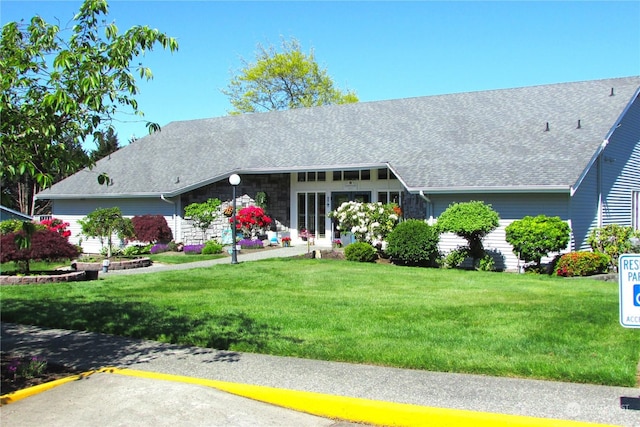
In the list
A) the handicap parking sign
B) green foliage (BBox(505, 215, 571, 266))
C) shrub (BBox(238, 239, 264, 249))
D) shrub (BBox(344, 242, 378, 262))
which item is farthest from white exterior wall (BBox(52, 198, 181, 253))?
the handicap parking sign

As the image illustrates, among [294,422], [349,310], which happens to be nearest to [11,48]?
[294,422]

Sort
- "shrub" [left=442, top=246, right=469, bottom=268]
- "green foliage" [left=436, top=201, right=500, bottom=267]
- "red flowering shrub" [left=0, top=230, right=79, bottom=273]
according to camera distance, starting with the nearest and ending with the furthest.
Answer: "red flowering shrub" [left=0, top=230, right=79, bottom=273] → "green foliage" [left=436, top=201, right=500, bottom=267] → "shrub" [left=442, top=246, right=469, bottom=268]

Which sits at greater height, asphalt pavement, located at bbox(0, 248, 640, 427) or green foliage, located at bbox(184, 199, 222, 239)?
green foliage, located at bbox(184, 199, 222, 239)

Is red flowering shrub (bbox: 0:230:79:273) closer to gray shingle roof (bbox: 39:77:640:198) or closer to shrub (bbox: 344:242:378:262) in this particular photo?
gray shingle roof (bbox: 39:77:640:198)

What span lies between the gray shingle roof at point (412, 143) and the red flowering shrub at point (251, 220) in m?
1.59

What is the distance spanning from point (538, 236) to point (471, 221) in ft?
6.11

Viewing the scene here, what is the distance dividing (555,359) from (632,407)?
1.57m

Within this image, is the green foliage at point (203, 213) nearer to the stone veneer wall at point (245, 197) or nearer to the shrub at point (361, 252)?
the stone veneer wall at point (245, 197)

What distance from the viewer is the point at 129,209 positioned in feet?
88.0

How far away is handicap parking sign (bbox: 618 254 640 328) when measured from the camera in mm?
5262

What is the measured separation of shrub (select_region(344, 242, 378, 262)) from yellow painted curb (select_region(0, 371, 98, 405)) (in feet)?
45.2

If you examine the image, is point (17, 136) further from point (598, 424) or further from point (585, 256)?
point (585, 256)

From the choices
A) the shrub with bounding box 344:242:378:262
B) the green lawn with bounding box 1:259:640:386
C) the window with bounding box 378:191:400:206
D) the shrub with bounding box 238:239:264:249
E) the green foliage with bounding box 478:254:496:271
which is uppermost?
the window with bounding box 378:191:400:206

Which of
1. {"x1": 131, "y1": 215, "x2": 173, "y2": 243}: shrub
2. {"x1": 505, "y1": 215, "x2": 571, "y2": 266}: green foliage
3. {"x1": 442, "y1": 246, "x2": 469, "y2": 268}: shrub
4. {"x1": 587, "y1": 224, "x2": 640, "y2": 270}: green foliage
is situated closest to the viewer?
{"x1": 505, "y1": 215, "x2": 571, "y2": 266}: green foliage
